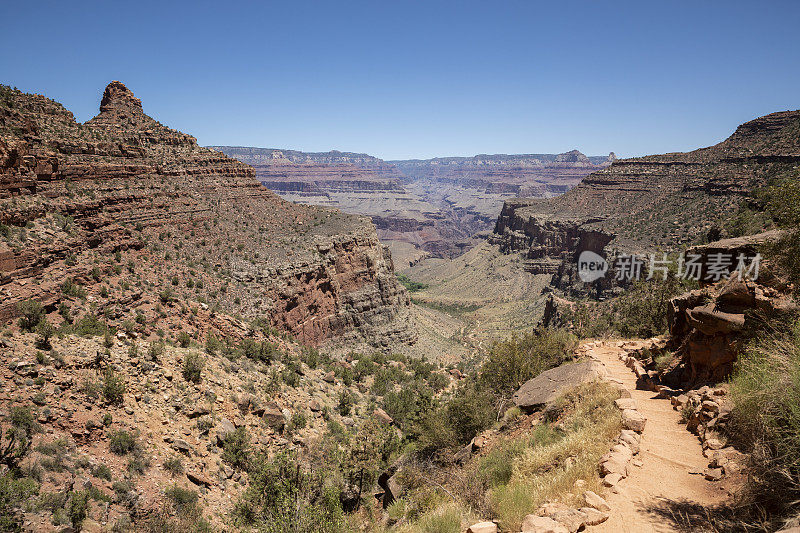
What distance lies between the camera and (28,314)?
17688 mm

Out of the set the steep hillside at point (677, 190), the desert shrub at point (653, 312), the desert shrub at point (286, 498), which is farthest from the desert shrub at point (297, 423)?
the steep hillside at point (677, 190)

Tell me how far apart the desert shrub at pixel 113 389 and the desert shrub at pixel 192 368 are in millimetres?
3422

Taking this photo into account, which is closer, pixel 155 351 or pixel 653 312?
pixel 155 351

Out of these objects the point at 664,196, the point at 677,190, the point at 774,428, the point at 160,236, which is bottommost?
the point at 774,428

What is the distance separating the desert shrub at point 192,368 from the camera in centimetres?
1934

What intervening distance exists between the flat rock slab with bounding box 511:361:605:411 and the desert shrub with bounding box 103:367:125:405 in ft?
51.7

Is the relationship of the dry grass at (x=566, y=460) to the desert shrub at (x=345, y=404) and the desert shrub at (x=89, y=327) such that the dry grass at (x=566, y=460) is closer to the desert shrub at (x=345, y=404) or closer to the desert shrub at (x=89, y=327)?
the desert shrub at (x=345, y=404)

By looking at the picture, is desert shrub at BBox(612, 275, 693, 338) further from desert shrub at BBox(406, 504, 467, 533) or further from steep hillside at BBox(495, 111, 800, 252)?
steep hillside at BBox(495, 111, 800, 252)

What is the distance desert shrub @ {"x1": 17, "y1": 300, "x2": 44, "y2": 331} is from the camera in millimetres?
17328

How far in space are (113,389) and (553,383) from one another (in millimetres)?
17266

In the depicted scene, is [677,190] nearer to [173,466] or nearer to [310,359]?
[310,359]

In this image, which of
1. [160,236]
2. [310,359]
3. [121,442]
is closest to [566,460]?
[121,442]

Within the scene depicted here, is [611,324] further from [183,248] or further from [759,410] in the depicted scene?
[183,248]

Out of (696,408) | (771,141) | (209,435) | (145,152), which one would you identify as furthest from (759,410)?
(771,141)
